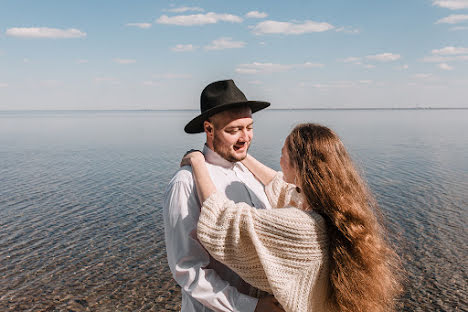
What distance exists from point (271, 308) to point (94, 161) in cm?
2854

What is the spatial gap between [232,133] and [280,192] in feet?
2.74

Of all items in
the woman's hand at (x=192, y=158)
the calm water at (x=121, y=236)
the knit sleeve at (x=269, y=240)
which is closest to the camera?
the knit sleeve at (x=269, y=240)

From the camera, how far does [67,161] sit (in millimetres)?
28969

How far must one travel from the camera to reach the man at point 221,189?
8.45ft

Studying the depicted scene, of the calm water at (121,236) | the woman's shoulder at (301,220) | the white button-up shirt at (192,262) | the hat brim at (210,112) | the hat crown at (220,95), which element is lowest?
the calm water at (121,236)

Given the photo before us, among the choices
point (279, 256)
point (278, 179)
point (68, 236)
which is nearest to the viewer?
point (279, 256)

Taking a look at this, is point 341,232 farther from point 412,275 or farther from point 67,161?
point 67,161

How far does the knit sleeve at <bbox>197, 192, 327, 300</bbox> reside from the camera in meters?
2.37

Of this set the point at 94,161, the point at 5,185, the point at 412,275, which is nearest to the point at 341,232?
the point at 412,275

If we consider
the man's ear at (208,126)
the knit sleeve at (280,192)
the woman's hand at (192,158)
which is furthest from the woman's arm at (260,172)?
the woman's hand at (192,158)

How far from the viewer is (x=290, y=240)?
2.37 meters

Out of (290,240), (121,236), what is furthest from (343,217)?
(121,236)

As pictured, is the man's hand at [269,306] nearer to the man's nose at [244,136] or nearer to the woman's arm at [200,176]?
the woman's arm at [200,176]

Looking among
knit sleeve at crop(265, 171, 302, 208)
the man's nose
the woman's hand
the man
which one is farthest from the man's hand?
the man's nose
